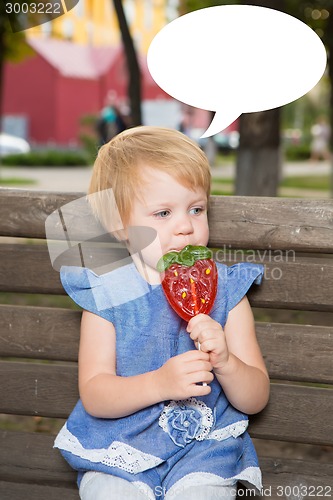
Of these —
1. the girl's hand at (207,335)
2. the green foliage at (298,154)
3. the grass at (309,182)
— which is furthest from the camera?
the green foliage at (298,154)

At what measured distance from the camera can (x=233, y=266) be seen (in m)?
2.63

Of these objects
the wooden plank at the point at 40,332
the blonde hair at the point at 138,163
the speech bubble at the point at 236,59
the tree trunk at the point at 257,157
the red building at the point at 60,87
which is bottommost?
the red building at the point at 60,87

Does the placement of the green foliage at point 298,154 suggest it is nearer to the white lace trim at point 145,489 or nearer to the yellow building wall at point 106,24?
the yellow building wall at point 106,24

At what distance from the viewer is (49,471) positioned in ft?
9.68

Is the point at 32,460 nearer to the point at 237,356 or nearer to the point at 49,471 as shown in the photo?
the point at 49,471

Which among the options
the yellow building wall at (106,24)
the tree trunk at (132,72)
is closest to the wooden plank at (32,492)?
the tree trunk at (132,72)

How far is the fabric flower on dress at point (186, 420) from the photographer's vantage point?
2434 millimetres

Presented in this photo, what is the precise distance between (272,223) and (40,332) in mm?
848

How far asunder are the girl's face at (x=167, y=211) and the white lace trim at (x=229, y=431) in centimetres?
52

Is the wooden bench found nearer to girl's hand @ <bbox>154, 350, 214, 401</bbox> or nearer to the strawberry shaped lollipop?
the strawberry shaped lollipop

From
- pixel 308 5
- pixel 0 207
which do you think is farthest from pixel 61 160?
pixel 0 207

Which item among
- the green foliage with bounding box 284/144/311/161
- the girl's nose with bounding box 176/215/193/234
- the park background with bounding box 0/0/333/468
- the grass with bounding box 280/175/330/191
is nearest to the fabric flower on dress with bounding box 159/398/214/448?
the girl's nose with bounding box 176/215/193/234

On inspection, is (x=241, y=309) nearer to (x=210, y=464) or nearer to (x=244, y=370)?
(x=244, y=370)

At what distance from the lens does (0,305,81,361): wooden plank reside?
287 centimetres
